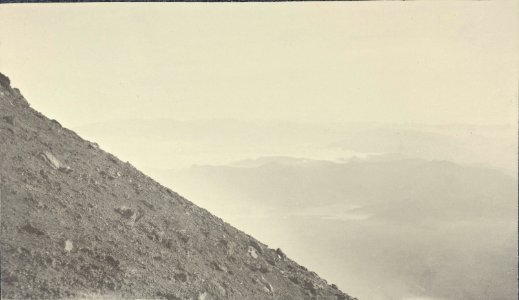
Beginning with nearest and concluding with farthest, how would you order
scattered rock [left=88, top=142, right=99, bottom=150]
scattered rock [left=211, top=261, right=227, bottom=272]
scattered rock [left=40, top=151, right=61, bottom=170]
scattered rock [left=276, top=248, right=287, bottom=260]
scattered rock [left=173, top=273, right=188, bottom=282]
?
scattered rock [left=173, top=273, right=188, bottom=282]
scattered rock [left=211, top=261, right=227, bottom=272]
scattered rock [left=40, top=151, right=61, bottom=170]
scattered rock [left=276, top=248, right=287, bottom=260]
scattered rock [left=88, top=142, right=99, bottom=150]

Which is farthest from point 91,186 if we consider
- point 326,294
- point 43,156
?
point 326,294

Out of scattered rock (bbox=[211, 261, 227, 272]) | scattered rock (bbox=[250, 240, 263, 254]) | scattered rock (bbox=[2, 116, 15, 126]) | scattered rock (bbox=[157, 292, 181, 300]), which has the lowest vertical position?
scattered rock (bbox=[157, 292, 181, 300])

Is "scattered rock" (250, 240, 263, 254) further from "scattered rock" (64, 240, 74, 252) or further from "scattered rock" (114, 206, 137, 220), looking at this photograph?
"scattered rock" (64, 240, 74, 252)

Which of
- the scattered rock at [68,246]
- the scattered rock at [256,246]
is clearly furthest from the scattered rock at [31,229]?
the scattered rock at [256,246]

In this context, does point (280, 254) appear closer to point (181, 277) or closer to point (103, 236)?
point (181, 277)

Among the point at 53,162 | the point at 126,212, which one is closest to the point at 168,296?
the point at 126,212

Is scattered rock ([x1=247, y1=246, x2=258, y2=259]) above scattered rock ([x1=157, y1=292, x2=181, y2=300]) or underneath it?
above

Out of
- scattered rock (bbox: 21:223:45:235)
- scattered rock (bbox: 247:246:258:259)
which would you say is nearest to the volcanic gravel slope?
scattered rock (bbox: 21:223:45:235)

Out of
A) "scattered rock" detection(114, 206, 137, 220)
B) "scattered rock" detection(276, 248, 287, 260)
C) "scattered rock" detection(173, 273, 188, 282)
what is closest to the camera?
"scattered rock" detection(173, 273, 188, 282)

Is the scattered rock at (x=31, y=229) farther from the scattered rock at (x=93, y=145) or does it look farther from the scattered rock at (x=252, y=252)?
the scattered rock at (x=252, y=252)
